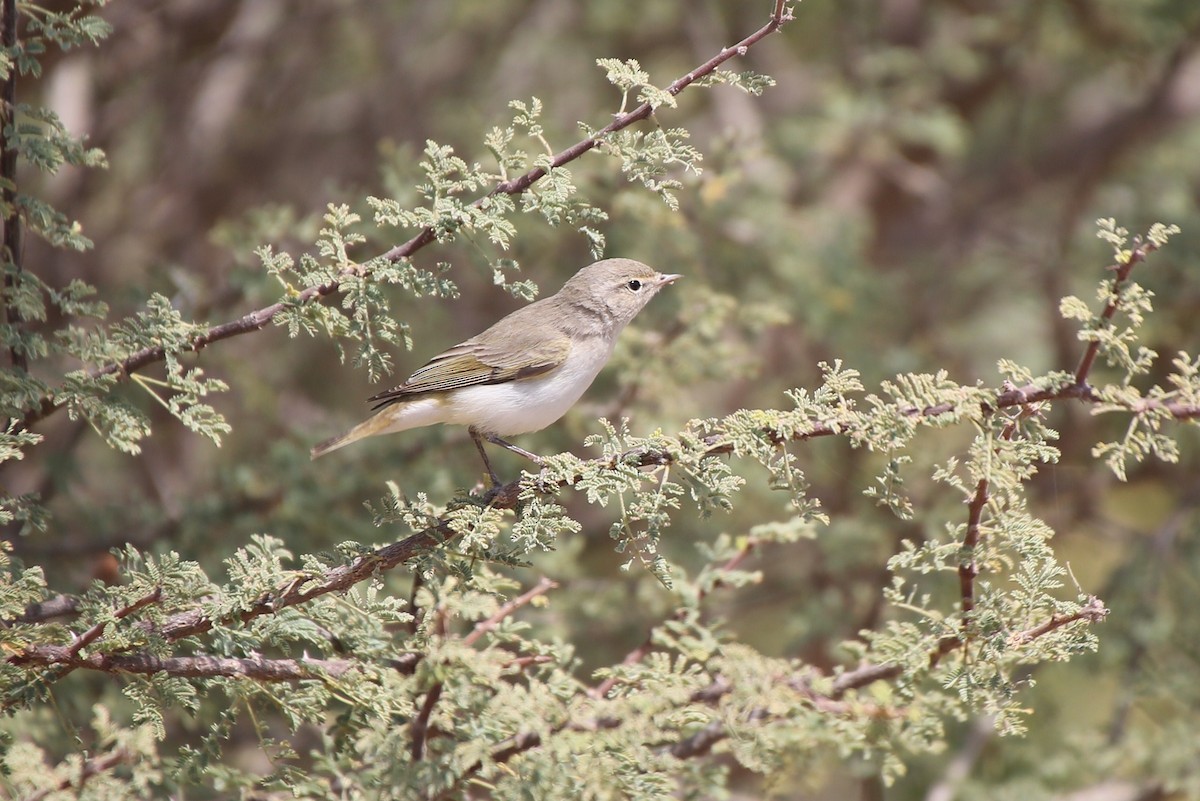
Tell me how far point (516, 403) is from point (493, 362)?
0.71ft

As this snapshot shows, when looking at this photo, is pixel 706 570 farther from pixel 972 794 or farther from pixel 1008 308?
pixel 1008 308

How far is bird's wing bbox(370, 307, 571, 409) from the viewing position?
151 inches

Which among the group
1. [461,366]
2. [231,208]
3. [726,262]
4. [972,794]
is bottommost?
[972,794]

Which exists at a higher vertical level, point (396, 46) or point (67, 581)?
point (396, 46)

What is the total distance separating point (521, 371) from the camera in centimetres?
391

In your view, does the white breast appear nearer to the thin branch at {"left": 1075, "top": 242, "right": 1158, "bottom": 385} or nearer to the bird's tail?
the bird's tail

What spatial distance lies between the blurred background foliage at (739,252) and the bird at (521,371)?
0.27 metres

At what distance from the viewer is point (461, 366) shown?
12.9 ft

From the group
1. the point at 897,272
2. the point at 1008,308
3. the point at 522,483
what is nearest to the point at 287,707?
the point at 522,483

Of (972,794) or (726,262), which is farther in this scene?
(726,262)

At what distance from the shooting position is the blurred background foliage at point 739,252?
14.1 feet

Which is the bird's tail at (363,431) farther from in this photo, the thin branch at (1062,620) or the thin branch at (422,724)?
the thin branch at (1062,620)

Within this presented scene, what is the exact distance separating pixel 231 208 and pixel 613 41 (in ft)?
8.16

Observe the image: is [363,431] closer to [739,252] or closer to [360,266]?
[360,266]
